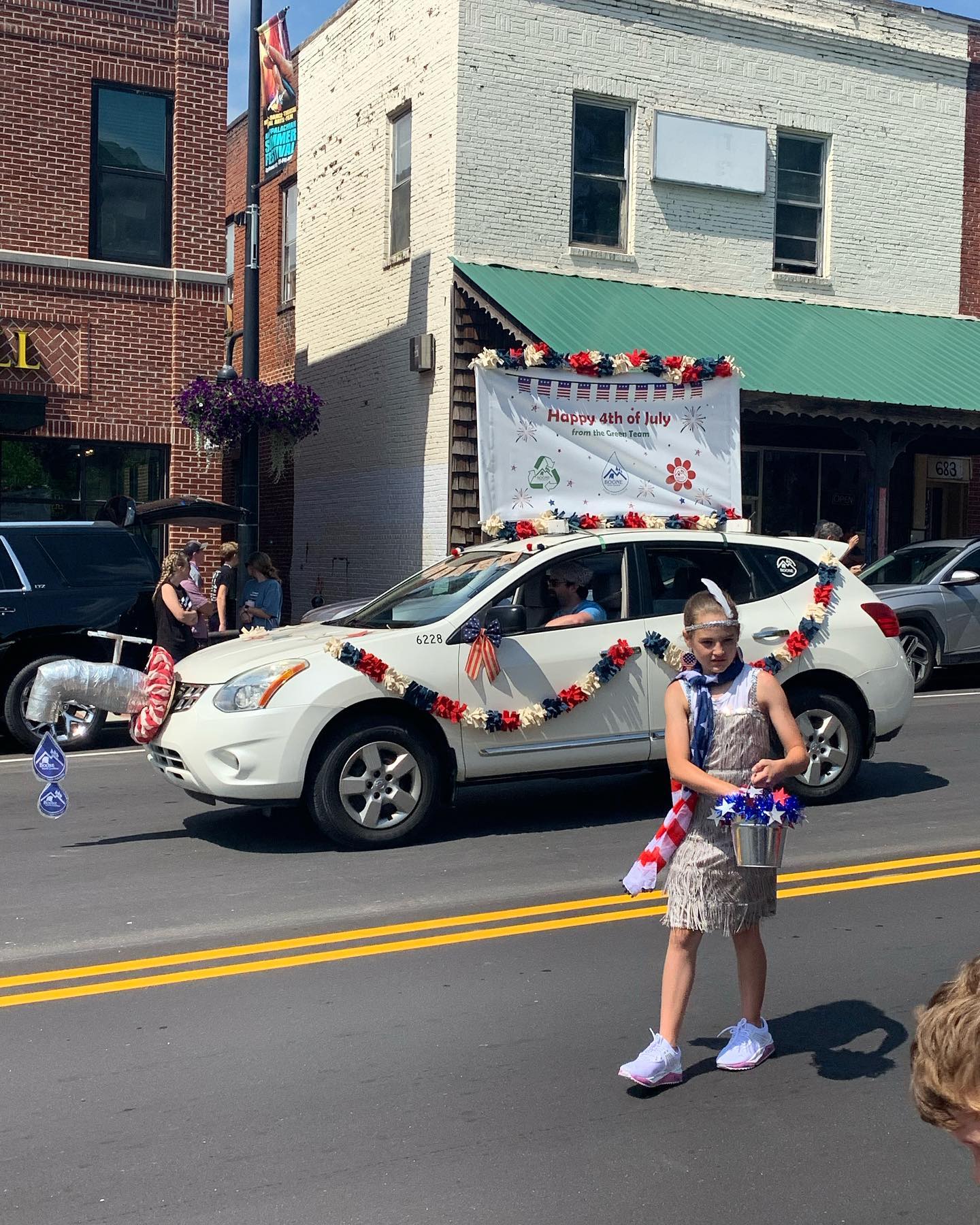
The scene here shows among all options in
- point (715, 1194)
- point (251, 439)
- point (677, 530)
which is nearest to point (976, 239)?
point (251, 439)

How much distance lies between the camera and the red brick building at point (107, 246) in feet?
57.7

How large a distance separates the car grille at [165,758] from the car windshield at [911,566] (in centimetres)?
1021

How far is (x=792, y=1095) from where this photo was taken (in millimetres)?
4680

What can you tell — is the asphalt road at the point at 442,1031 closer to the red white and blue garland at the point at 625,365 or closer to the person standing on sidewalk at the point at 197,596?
the red white and blue garland at the point at 625,365

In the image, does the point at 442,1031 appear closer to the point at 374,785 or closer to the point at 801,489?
the point at 374,785

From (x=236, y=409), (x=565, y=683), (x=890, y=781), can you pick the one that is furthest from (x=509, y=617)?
(x=236, y=409)

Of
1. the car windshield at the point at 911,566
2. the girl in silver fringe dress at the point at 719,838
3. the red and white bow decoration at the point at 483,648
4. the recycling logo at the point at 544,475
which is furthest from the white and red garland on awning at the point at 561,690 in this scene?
the car windshield at the point at 911,566

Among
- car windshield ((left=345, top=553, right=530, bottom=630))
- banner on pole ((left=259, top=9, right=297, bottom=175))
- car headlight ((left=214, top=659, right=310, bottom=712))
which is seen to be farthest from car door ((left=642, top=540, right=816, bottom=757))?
banner on pole ((left=259, top=9, right=297, bottom=175))

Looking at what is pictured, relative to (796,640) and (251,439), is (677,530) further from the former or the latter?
(251,439)

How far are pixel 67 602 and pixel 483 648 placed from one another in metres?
5.54

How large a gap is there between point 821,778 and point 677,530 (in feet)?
6.13

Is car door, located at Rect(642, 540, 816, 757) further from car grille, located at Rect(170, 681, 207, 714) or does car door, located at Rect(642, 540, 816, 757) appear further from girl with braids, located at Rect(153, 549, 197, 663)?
girl with braids, located at Rect(153, 549, 197, 663)

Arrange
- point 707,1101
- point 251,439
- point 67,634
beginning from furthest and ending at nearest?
1. point 251,439
2. point 67,634
3. point 707,1101

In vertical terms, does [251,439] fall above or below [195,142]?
below
